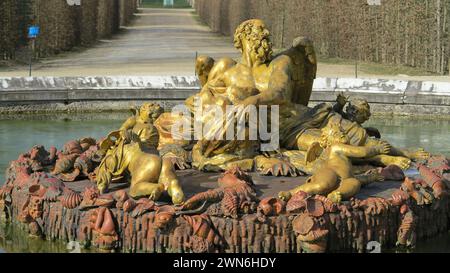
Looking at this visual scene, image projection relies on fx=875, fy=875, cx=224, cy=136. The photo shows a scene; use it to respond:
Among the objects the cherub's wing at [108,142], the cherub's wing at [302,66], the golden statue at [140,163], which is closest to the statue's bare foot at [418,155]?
the cherub's wing at [302,66]

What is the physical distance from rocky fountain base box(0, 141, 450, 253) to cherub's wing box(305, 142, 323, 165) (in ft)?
2.36

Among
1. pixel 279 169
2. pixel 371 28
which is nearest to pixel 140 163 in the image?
pixel 279 169

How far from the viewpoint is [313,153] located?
25.7 ft

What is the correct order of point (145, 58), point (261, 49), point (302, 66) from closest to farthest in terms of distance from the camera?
point (261, 49) < point (302, 66) < point (145, 58)

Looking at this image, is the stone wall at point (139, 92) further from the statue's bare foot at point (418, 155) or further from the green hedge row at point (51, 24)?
the green hedge row at point (51, 24)

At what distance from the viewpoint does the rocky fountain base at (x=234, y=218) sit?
6309mm

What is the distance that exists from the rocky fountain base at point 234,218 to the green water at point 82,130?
101 inches

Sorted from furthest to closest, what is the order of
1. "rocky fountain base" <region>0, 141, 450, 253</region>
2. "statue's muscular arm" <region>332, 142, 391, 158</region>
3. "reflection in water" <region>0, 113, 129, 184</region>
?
"reflection in water" <region>0, 113, 129, 184</region>
"statue's muscular arm" <region>332, 142, 391, 158</region>
"rocky fountain base" <region>0, 141, 450, 253</region>

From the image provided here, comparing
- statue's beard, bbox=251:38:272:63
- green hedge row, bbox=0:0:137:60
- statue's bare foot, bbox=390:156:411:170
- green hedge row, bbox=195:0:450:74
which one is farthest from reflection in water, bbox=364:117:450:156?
green hedge row, bbox=0:0:137:60

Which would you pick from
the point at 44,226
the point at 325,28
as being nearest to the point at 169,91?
the point at 44,226

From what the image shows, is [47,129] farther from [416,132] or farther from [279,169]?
[279,169]

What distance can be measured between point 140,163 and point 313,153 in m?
1.77

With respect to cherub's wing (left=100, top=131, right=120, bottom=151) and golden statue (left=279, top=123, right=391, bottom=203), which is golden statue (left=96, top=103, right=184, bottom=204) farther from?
golden statue (left=279, top=123, right=391, bottom=203)

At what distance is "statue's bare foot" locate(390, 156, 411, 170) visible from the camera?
26.5ft
